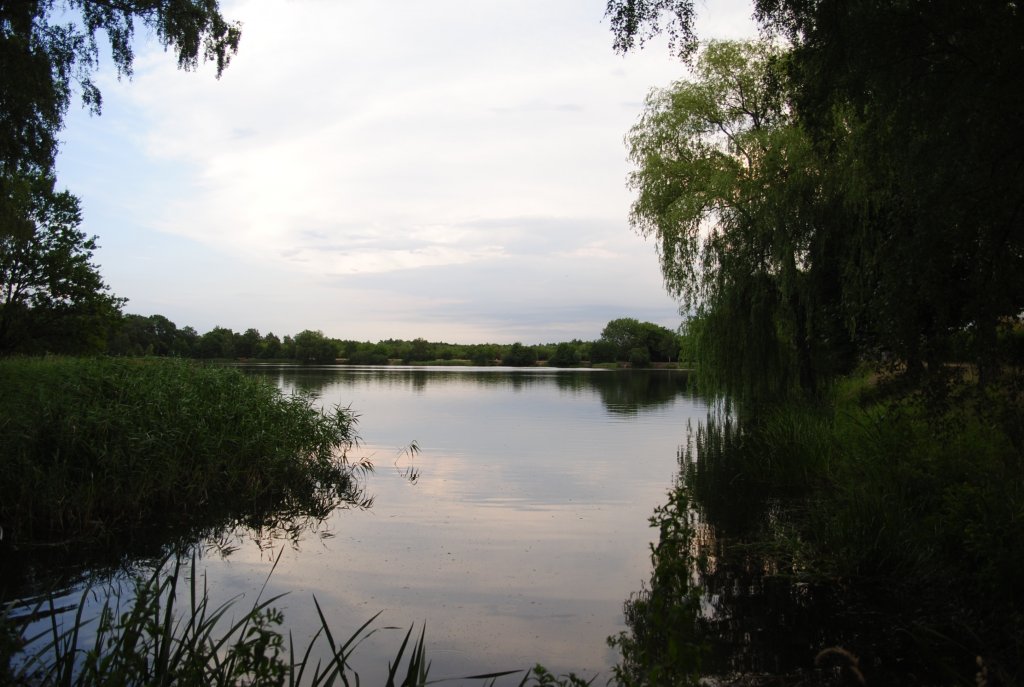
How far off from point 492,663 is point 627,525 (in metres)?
4.54

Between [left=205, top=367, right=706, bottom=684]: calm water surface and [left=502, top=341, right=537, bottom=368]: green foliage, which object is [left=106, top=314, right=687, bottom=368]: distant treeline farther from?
[left=205, top=367, right=706, bottom=684]: calm water surface

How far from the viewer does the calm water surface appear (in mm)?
5809

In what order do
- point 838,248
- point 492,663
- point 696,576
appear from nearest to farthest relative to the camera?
point 492,663 → point 696,576 → point 838,248

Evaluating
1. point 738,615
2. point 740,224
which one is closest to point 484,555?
point 738,615

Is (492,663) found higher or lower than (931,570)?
lower

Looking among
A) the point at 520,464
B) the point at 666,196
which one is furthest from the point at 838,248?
the point at 520,464

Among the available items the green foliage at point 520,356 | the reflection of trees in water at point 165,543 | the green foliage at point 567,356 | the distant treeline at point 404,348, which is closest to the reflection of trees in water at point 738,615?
the reflection of trees in water at point 165,543

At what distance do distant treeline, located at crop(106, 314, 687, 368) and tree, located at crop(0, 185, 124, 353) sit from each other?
28322 mm

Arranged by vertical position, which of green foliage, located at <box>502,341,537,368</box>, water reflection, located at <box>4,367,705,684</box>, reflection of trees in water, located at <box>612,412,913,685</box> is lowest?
water reflection, located at <box>4,367,705,684</box>

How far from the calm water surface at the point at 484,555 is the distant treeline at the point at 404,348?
5037cm

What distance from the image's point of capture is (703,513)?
9.70 metres

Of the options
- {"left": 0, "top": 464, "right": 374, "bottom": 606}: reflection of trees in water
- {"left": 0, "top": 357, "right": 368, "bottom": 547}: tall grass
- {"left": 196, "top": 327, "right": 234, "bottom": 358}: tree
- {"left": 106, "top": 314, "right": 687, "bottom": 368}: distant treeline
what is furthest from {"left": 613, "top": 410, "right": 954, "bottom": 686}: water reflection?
{"left": 196, "top": 327, "right": 234, "bottom": 358}: tree

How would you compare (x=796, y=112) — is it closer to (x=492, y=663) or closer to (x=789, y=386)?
(x=492, y=663)

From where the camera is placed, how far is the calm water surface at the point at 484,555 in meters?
5.81
